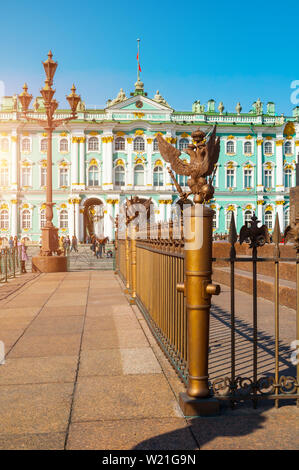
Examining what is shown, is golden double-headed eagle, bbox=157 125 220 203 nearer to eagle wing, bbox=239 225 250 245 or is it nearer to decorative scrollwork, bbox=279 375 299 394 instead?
eagle wing, bbox=239 225 250 245

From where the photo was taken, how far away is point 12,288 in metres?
11.7

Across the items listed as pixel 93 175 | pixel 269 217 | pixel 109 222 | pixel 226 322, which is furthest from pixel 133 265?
pixel 269 217

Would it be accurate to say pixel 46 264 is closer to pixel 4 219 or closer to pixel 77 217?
pixel 77 217

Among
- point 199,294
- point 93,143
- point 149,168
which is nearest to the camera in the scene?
point 199,294

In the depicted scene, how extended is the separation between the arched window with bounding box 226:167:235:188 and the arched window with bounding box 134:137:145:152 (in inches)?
417

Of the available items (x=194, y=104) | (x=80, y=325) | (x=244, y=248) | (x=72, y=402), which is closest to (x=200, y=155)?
(x=72, y=402)

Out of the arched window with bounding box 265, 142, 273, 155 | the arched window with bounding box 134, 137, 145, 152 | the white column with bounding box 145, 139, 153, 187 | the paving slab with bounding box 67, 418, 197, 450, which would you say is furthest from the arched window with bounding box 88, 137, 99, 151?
the paving slab with bounding box 67, 418, 197, 450

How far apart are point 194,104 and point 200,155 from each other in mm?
59107

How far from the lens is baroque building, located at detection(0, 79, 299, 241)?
54.9 meters

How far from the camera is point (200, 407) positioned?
3.33m

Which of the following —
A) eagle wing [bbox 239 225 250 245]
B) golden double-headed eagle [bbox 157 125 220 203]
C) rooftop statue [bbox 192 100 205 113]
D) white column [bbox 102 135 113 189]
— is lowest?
eagle wing [bbox 239 225 250 245]

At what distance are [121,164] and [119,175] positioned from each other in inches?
49.9

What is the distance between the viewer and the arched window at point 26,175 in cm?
5575

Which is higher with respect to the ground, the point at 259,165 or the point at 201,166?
the point at 259,165
